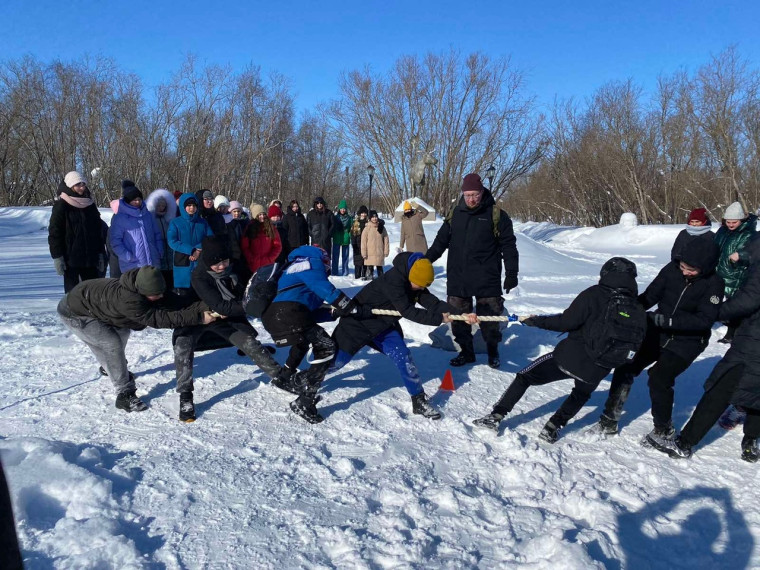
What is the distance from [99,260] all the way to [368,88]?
28.3 metres

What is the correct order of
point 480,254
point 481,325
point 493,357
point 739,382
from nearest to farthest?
point 739,382
point 480,254
point 481,325
point 493,357

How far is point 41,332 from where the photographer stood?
585 centimetres

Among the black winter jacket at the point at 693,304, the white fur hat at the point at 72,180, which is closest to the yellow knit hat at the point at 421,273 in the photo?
the black winter jacket at the point at 693,304

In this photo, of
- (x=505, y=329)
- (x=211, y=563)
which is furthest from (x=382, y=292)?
(x=505, y=329)

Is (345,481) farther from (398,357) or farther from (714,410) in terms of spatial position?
(714,410)

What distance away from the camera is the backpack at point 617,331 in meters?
3.42

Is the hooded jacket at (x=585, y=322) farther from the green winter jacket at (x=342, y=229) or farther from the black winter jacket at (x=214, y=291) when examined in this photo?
the green winter jacket at (x=342, y=229)

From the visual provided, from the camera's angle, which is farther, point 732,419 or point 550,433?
point 732,419

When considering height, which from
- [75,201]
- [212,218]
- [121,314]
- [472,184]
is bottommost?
[121,314]

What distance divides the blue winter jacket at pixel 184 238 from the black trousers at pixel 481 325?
314 cm

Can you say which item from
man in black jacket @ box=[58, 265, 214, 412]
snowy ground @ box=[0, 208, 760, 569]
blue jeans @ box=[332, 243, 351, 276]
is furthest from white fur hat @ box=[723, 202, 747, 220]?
blue jeans @ box=[332, 243, 351, 276]

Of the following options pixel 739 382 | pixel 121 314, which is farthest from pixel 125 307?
pixel 739 382

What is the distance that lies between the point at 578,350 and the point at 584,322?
207 millimetres

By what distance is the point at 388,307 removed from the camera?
14.1 ft
